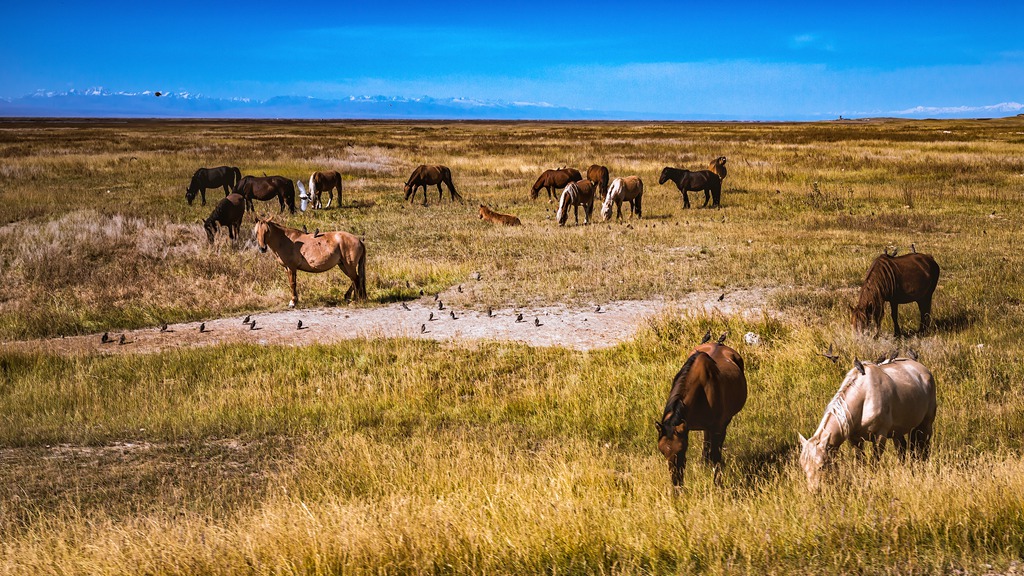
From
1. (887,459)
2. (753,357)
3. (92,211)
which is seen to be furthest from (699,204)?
(887,459)

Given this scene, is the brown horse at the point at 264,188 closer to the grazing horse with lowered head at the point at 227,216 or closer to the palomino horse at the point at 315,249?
the grazing horse with lowered head at the point at 227,216

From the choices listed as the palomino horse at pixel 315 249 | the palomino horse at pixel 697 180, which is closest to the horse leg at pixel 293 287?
the palomino horse at pixel 315 249

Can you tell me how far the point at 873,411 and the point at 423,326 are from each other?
728 centimetres

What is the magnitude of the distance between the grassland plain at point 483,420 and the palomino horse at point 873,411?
0.20m

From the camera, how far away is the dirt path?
35.2 ft

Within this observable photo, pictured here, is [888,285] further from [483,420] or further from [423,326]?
[423,326]

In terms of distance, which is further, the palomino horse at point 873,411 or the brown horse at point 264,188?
the brown horse at point 264,188

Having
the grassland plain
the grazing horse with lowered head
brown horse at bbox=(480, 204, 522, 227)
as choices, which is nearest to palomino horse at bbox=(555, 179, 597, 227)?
the grassland plain

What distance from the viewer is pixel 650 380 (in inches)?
333

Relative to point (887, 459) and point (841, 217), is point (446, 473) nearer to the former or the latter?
point (887, 459)

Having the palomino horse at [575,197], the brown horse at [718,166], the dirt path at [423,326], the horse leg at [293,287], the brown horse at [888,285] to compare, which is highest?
the brown horse at [718,166]

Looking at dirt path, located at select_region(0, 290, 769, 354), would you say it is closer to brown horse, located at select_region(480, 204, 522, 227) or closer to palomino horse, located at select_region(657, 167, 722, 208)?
brown horse, located at select_region(480, 204, 522, 227)

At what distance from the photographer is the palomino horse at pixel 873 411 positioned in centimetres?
482

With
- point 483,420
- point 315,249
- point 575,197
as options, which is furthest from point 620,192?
point 483,420
